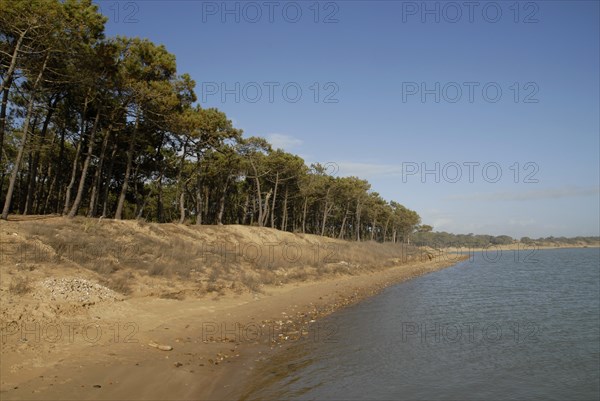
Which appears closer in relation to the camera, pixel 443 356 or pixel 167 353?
pixel 167 353

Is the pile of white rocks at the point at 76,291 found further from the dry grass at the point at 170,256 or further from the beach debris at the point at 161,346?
the beach debris at the point at 161,346

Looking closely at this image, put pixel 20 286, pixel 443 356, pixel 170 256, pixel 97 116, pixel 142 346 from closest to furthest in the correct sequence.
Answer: pixel 142 346 < pixel 20 286 < pixel 443 356 < pixel 170 256 < pixel 97 116

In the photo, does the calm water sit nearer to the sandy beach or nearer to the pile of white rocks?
the sandy beach

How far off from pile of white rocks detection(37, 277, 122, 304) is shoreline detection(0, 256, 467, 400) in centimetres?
49

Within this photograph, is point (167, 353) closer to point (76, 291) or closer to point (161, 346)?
point (161, 346)

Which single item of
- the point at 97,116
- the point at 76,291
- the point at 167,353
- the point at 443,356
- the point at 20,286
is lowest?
the point at 443,356

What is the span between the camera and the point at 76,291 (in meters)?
11.6

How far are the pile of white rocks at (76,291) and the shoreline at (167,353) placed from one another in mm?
489

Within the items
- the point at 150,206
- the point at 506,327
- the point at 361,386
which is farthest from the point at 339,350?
the point at 150,206

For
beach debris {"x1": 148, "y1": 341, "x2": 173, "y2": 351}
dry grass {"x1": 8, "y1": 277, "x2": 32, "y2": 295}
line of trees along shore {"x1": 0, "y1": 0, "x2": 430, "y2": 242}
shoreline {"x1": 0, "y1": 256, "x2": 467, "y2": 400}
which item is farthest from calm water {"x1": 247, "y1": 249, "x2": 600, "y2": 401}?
line of trees along shore {"x1": 0, "y1": 0, "x2": 430, "y2": 242}

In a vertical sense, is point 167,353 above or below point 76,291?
below

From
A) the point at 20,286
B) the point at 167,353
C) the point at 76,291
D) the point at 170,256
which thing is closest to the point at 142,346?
the point at 167,353

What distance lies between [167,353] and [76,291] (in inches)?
159

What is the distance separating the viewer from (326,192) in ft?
203
